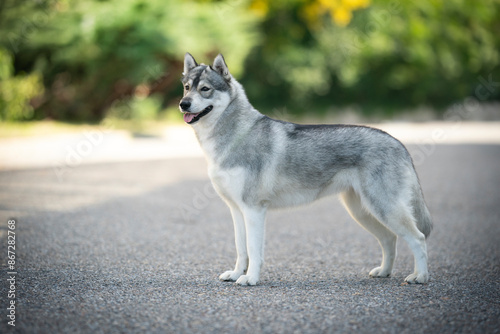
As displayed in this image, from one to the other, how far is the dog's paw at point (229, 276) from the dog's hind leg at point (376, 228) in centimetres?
127

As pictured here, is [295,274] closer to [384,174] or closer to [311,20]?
[384,174]

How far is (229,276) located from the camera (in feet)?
15.1

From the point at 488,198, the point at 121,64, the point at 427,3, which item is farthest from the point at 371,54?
the point at 488,198

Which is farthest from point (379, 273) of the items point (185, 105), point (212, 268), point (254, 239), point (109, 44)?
point (109, 44)

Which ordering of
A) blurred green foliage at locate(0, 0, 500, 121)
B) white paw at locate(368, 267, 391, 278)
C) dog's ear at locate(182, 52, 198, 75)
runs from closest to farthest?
white paw at locate(368, 267, 391, 278) → dog's ear at locate(182, 52, 198, 75) → blurred green foliage at locate(0, 0, 500, 121)

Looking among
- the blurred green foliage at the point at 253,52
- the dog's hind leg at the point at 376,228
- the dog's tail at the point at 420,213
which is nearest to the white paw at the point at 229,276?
the dog's hind leg at the point at 376,228

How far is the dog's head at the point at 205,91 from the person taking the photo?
454 centimetres

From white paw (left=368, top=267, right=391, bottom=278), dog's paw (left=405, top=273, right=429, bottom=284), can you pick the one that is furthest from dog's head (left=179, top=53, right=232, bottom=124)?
dog's paw (left=405, top=273, right=429, bottom=284)

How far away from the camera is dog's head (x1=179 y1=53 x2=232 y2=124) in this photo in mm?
4543

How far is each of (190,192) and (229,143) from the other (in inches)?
198

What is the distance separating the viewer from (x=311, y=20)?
28.9 meters

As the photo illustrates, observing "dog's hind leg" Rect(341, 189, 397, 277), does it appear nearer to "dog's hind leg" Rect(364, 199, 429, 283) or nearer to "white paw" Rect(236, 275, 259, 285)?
"dog's hind leg" Rect(364, 199, 429, 283)

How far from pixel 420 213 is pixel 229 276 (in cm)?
182

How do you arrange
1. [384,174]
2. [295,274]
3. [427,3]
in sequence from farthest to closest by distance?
[427,3] < [295,274] < [384,174]
